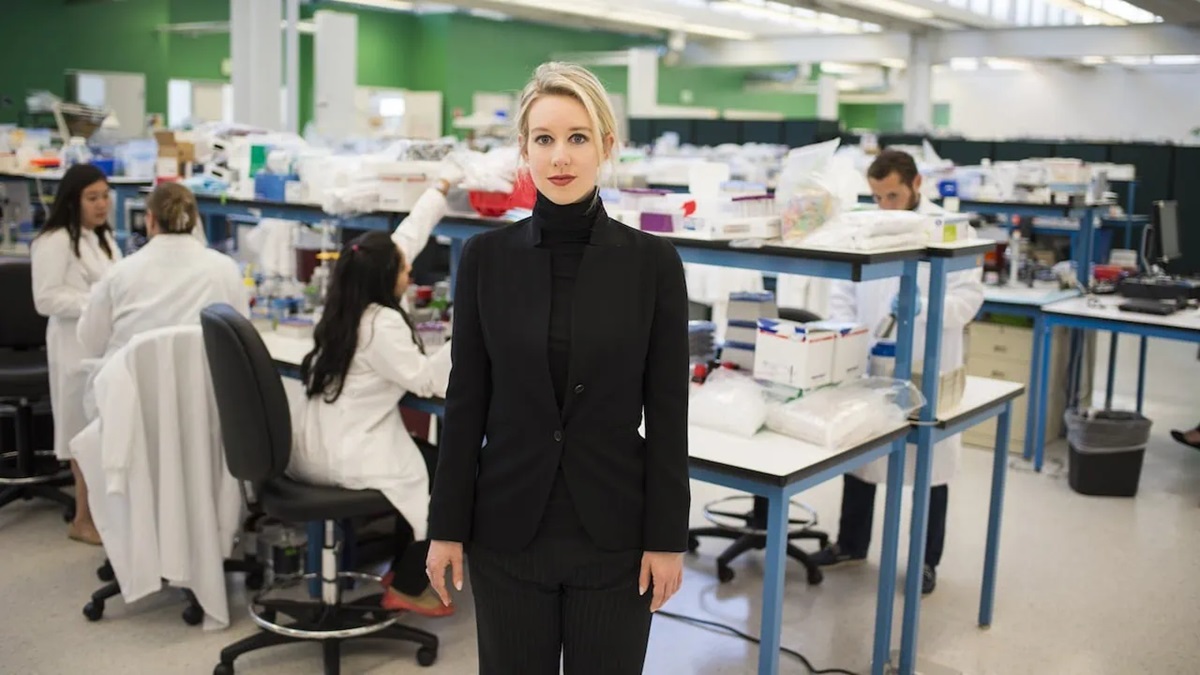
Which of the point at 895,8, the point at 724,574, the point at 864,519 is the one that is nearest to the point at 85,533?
the point at 724,574

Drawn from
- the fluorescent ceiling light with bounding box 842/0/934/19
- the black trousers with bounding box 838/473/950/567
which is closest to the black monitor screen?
the black trousers with bounding box 838/473/950/567

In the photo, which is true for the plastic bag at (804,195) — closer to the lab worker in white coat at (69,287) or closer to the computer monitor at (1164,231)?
the lab worker in white coat at (69,287)

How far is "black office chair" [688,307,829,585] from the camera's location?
11.8 feet

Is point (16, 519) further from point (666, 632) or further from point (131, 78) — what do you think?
point (131, 78)

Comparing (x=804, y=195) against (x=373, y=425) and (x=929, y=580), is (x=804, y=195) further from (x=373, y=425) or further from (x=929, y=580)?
(x=929, y=580)

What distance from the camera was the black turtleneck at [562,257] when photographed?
156cm

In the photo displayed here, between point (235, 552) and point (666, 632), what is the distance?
4.78 feet

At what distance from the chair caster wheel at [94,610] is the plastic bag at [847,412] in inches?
77.3

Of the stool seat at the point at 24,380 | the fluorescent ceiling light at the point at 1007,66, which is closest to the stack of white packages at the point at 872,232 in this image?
the stool seat at the point at 24,380

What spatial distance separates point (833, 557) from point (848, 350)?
3.68 ft

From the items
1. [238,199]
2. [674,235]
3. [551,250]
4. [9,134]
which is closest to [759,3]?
[9,134]

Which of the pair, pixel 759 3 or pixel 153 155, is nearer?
pixel 153 155

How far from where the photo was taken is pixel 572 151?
1506 mm

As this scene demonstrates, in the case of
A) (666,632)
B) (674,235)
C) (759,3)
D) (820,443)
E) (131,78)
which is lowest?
(666,632)
